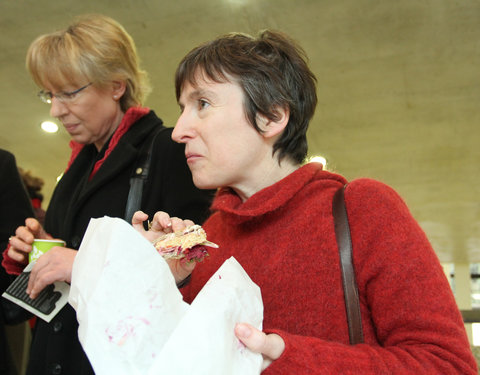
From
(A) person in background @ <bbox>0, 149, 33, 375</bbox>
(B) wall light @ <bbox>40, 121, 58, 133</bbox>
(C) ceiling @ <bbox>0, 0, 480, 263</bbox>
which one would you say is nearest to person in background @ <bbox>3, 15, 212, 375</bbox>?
(A) person in background @ <bbox>0, 149, 33, 375</bbox>

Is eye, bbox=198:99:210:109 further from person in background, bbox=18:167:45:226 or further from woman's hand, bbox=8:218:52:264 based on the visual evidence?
person in background, bbox=18:167:45:226

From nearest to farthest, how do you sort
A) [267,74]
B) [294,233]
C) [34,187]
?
1. [294,233]
2. [267,74]
3. [34,187]

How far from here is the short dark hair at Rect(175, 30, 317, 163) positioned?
3.61 feet

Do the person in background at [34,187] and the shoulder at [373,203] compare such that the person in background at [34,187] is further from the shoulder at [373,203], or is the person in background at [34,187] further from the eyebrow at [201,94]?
the shoulder at [373,203]

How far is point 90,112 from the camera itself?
1.59 metres

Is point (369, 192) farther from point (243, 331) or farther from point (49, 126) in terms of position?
point (49, 126)

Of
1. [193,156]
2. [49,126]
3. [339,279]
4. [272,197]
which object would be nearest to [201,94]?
[193,156]

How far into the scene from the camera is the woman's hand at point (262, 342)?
69 centimetres

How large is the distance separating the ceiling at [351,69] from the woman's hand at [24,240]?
2.62 m

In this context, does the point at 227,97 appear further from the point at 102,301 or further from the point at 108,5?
the point at 108,5

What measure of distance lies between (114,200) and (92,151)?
398 millimetres

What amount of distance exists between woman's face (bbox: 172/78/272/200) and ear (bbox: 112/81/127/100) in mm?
592

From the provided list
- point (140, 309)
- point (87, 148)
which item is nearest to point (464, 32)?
point (87, 148)

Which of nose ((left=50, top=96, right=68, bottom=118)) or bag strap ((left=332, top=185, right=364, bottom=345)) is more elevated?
nose ((left=50, top=96, right=68, bottom=118))
